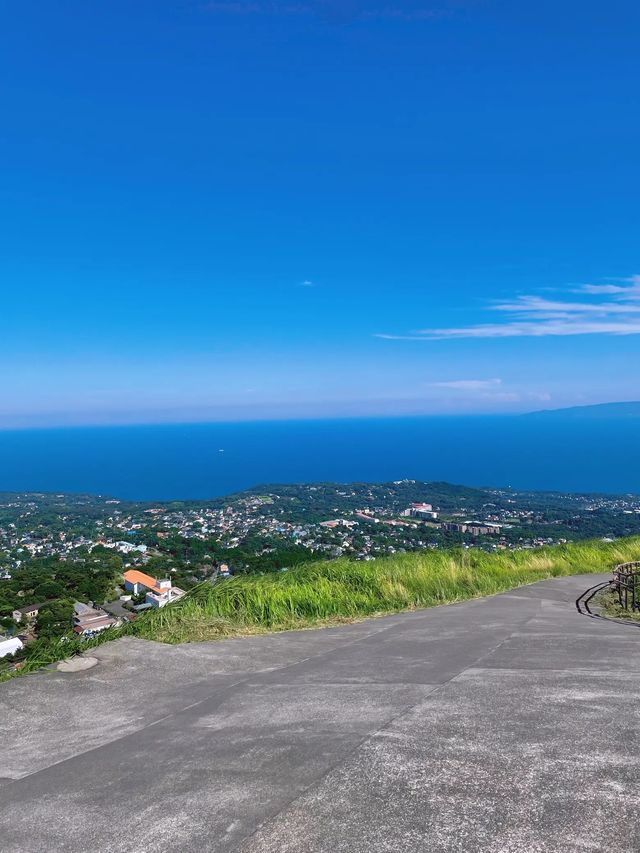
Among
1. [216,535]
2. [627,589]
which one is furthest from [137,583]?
[216,535]

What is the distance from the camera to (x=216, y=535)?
35.2m

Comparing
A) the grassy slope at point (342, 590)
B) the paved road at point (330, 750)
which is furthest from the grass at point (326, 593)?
the paved road at point (330, 750)

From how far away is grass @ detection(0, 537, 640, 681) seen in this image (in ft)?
19.8

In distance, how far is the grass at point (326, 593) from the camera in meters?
6.04

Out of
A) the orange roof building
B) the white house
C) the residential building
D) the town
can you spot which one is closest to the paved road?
the residential building

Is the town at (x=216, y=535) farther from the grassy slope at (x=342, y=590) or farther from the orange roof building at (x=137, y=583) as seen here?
the grassy slope at (x=342, y=590)

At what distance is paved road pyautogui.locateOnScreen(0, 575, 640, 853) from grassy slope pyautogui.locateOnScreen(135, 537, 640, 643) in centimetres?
78

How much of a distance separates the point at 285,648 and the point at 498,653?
2.16 m

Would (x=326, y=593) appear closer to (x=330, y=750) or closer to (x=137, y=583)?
(x=137, y=583)

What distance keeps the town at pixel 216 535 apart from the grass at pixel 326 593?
55cm

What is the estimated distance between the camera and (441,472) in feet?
505

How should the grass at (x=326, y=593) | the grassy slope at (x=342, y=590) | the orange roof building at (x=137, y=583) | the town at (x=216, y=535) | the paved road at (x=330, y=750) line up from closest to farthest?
the paved road at (x=330, y=750)
the grass at (x=326, y=593)
the grassy slope at (x=342, y=590)
the town at (x=216, y=535)
the orange roof building at (x=137, y=583)

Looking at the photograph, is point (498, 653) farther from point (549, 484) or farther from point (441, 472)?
point (441, 472)

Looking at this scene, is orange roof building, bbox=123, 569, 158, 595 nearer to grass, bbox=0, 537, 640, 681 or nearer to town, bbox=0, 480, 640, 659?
town, bbox=0, 480, 640, 659
